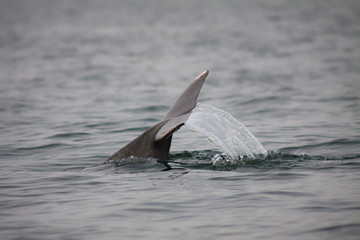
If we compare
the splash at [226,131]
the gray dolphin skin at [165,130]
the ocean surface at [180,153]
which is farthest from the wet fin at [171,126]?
the ocean surface at [180,153]

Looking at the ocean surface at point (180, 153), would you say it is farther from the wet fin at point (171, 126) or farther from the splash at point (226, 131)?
the wet fin at point (171, 126)

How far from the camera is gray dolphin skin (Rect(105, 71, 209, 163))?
30.1ft

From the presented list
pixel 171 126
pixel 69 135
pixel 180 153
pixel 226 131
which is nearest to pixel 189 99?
pixel 171 126

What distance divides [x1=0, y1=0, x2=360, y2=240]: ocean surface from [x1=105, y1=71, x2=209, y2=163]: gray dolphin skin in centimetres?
19

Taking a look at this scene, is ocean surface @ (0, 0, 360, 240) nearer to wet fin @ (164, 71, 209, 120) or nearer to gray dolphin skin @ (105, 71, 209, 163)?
gray dolphin skin @ (105, 71, 209, 163)

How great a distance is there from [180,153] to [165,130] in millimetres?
2233

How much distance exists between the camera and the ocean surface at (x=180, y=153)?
25.1 feet

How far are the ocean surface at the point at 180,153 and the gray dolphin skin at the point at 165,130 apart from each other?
191 millimetres

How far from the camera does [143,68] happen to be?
27812 millimetres

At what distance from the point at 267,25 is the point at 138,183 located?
4339cm

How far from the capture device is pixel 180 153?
11242 mm

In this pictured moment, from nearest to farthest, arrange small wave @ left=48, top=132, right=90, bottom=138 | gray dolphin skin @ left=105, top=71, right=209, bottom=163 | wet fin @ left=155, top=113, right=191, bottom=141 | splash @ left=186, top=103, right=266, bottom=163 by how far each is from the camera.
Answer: wet fin @ left=155, top=113, right=191, bottom=141 < gray dolphin skin @ left=105, top=71, right=209, bottom=163 < splash @ left=186, top=103, right=266, bottom=163 < small wave @ left=48, top=132, right=90, bottom=138

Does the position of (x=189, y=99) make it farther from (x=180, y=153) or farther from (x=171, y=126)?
(x=180, y=153)

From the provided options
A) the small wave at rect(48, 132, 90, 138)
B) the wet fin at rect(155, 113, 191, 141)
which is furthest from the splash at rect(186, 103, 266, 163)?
the small wave at rect(48, 132, 90, 138)
